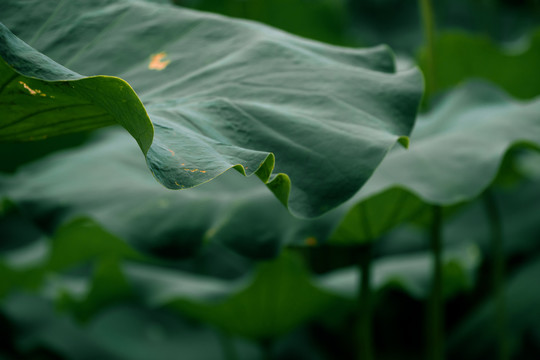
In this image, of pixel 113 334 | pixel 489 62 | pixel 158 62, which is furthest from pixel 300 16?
pixel 158 62

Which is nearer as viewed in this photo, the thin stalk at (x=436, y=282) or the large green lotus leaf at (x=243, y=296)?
the thin stalk at (x=436, y=282)

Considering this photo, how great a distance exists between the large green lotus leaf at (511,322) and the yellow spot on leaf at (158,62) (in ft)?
3.25

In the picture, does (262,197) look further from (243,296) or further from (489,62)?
(489,62)

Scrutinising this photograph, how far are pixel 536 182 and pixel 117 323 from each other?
112cm

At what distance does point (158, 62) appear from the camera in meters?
0.65

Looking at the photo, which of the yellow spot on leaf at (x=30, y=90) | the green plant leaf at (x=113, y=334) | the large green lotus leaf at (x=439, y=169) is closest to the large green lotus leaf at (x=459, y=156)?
the large green lotus leaf at (x=439, y=169)

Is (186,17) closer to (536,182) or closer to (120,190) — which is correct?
(120,190)

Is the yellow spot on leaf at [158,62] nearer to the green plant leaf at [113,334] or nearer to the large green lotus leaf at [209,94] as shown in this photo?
the large green lotus leaf at [209,94]

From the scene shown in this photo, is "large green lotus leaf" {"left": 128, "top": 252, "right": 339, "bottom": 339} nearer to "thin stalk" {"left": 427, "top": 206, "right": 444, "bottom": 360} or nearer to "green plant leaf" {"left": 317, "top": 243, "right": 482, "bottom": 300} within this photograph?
"green plant leaf" {"left": 317, "top": 243, "right": 482, "bottom": 300}

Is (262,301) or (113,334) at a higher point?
(262,301)

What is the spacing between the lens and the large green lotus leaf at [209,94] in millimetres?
442

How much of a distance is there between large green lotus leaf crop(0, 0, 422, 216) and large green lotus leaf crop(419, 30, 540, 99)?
33.0 inches

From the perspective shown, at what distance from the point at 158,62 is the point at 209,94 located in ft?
0.30

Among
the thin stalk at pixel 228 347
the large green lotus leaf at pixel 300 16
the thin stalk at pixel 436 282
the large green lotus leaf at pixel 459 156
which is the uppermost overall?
the large green lotus leaf at pixel 459 156
